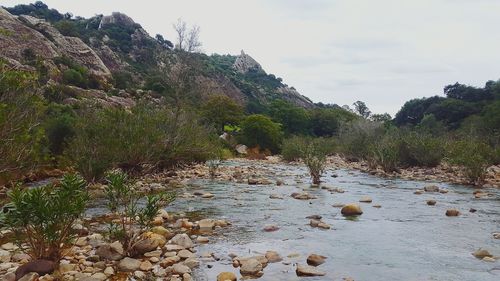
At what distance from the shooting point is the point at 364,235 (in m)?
10.8

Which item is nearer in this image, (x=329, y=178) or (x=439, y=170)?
(x=329, y=178)

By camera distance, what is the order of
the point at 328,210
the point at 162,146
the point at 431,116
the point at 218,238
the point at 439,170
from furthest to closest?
the point at 431,116, the point at 439,170, the point at 162,146, the point at 328,210, the point at 218,238

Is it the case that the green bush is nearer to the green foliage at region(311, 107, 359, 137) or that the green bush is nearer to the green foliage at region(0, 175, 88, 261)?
the green foliage at region(0, 175, 88, 261)

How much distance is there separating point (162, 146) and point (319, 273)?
15469 millimetres

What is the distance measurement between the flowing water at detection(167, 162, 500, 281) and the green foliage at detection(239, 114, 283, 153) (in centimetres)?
3609

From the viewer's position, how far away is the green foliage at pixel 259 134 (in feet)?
179

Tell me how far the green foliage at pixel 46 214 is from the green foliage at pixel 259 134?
154 feet

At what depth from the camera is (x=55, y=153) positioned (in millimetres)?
22844

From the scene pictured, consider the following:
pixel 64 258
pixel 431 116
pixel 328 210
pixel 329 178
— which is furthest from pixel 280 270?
pixel 431 116

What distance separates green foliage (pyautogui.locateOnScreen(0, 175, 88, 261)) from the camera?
6.78 m

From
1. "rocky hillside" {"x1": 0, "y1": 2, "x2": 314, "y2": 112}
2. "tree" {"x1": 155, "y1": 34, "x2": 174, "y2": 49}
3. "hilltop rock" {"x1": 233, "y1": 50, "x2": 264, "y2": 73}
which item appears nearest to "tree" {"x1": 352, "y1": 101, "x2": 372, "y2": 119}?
"rocky hillside" {"x1": 0, "y1": 2, "x2": 314, "y2": 112}

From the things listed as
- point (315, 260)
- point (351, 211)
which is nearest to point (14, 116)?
point (315, 260)

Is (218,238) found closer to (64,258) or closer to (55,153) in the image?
(64,258)

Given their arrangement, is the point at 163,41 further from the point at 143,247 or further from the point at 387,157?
the point at 143,247
